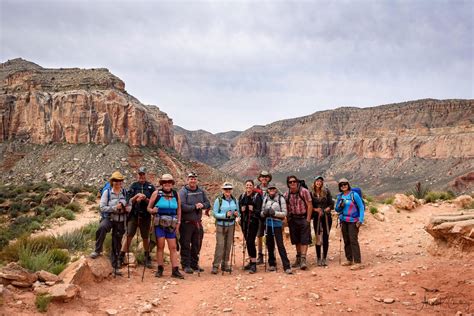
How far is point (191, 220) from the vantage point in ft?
22.9

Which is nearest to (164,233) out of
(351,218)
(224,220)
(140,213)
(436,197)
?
(140,213)

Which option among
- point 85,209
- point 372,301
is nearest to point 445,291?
point 372,301

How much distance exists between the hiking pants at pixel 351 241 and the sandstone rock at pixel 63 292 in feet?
15.9

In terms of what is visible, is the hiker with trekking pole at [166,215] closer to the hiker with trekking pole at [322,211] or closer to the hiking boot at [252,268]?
the hiking boot at [252,268]

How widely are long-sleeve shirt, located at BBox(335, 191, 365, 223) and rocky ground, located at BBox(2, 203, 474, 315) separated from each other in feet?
2.91

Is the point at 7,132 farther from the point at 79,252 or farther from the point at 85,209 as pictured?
the point at 79,252

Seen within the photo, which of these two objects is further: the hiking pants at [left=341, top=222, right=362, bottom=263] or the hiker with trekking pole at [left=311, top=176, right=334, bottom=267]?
the hiker with trekking pole at [left=311, top=176, right=334, bottom=267]

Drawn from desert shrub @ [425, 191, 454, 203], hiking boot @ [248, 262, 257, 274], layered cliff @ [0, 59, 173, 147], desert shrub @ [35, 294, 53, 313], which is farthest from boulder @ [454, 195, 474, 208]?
layered cliff @ [0, 59, 173, 147]

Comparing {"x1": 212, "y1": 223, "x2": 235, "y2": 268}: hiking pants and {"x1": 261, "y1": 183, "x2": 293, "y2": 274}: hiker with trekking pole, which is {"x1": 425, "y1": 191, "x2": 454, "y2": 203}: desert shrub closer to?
{"x1": 261, "y1": 183, "x2": 293, "y2": 274}: hiker with trekking pole

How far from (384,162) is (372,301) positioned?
98.9 meters

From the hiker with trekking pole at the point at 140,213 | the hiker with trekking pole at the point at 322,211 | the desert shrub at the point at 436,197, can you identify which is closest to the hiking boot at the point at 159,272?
the hiker with trekking pole at the point at 140,213

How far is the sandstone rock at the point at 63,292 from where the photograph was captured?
4551 mm

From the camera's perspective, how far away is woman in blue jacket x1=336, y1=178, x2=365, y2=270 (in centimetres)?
691

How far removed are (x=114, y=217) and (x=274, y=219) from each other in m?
2.93
